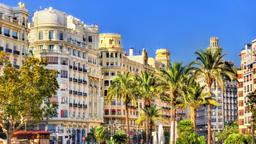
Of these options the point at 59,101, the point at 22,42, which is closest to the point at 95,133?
the point at 59,101

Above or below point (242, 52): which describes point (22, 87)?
below

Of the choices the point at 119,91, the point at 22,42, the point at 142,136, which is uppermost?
the point at 22,42

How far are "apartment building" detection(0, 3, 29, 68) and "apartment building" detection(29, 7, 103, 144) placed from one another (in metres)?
14.4

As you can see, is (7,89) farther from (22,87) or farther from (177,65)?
(177,65)

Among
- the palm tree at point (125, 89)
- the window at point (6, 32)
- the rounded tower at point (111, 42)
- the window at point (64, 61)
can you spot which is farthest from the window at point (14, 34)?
the rounded tower at point (111, 42)

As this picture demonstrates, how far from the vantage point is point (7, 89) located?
7812 cm

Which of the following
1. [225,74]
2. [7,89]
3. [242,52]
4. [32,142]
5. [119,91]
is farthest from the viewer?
[242,52]

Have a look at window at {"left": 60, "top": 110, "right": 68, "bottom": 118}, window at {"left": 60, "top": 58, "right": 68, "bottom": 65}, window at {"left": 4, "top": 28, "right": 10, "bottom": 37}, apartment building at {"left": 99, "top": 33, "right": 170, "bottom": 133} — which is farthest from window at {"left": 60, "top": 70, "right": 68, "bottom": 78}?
apartment building at {"left": 99, "top": 33, "right": 170, "bottom": 133}

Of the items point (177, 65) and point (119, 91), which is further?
point (119, 91)

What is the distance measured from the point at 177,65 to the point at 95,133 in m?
62.2

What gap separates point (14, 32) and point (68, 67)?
2442 cm

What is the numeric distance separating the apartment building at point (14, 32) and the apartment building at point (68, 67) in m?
14.4

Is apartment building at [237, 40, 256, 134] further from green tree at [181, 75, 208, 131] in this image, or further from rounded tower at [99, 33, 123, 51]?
green tree at [181, 75, 208, 131]

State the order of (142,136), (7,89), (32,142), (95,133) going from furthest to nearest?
(142,136) < (95,133) < (32,142) < (7,89)
